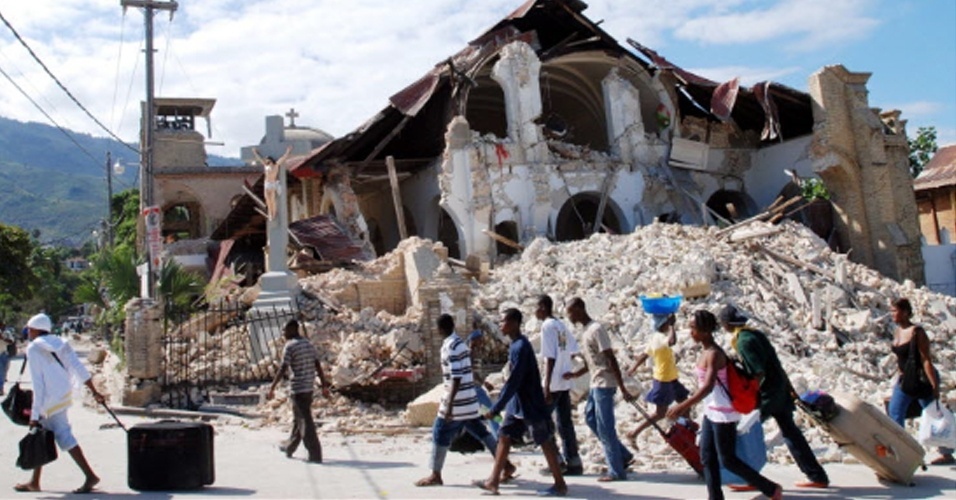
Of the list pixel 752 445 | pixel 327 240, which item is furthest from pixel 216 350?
pixel 752 445

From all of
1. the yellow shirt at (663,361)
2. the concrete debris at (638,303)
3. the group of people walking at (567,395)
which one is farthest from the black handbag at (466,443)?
the concrete debris at (638,303)

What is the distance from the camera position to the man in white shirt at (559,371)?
6.85 metres

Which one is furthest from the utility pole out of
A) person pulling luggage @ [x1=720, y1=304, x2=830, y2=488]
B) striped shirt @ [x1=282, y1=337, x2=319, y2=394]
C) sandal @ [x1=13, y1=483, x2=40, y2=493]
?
person pulling luggage @ [x1=720, y1=304, x2=830, y2=488]

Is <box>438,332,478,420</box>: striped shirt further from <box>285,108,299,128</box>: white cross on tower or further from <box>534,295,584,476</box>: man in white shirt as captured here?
<box>285,108,299,128</box>: white cross on tower

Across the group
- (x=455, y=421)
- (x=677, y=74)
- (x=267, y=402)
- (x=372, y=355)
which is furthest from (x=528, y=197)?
(x=455, y=421)

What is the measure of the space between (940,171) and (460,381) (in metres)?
29.2

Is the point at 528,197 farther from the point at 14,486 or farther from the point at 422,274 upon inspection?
the point at 14,486

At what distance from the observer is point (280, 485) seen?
7.05m

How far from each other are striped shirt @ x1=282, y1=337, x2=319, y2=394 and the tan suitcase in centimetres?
467

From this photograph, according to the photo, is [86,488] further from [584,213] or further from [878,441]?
[584,213]

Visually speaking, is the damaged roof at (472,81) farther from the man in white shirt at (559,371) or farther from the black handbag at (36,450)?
the black handbag at (36,450)

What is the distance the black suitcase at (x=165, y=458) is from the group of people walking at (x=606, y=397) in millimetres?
1794

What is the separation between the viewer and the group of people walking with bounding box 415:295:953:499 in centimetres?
570

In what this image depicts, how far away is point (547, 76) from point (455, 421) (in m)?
20.6
